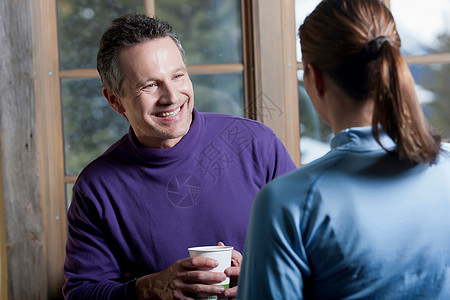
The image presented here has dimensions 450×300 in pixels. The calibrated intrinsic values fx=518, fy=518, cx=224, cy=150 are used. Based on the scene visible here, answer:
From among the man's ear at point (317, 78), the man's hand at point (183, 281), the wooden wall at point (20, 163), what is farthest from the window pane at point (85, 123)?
the man's ear at point (317, 78)

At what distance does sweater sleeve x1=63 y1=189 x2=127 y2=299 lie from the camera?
1501 millimetres

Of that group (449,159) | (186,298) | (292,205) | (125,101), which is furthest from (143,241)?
(449,159)

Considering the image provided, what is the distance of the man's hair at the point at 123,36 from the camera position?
5.10 feet

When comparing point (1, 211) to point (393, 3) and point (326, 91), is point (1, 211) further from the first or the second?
point (393, 3)

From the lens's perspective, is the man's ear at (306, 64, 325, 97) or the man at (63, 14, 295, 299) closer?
the man's ear at (306, 64, 325, 97)

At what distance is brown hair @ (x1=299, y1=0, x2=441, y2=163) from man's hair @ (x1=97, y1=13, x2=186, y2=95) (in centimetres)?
81

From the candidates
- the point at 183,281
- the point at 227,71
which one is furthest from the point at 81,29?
the point at 183,281

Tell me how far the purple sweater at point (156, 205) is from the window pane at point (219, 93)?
690mm

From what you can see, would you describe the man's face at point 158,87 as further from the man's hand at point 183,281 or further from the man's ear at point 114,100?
the man's hand at point 183,281

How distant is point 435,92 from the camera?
2373mm

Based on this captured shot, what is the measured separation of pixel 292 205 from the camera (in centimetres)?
79

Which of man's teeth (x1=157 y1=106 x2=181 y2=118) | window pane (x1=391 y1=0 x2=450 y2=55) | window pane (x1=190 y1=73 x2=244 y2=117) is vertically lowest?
man's teeth (x1=157 y1=106 x2=181 y2=118)

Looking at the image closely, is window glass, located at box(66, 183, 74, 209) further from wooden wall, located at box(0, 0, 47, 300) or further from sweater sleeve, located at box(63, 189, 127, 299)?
sweater sleeve, located at box(63, 189, 127, 299)

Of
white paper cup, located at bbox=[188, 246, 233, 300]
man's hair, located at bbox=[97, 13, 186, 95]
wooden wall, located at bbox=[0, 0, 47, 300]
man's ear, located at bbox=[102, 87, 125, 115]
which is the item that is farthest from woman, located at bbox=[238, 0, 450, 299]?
wooden wall, located at bbox=[0, 0, 47, 300]
